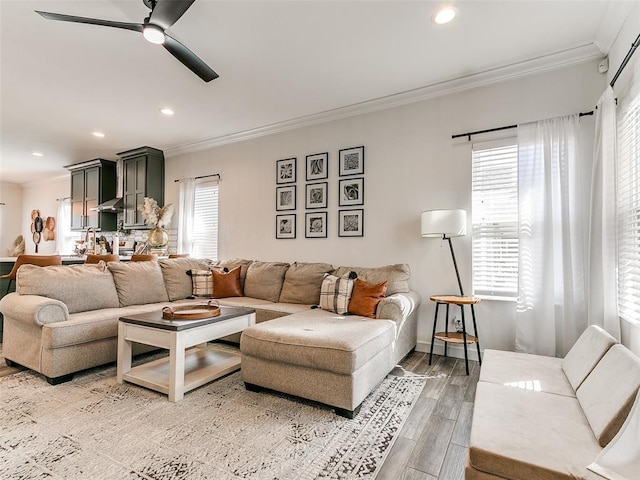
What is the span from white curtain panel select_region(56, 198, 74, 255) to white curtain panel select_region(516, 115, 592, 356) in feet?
29.0

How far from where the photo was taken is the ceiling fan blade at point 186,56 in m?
2.23

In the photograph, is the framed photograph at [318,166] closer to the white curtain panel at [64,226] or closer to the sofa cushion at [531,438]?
the sofa cushion at [531,438]

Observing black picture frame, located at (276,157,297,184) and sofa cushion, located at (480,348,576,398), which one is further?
Result: black picture frame, located at (276,157,297,184)

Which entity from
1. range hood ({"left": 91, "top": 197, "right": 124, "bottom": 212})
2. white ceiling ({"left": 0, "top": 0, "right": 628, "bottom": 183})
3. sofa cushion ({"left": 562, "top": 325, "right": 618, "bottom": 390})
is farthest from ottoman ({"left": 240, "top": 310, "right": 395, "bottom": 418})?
range hood ({"left": 91, "top": 197, "right": 124, "bottom": 212})

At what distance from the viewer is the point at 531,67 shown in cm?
302

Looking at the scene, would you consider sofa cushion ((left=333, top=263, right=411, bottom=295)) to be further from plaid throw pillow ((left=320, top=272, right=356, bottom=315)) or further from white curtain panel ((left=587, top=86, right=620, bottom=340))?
white curtain panel ((left=587, top=86, right=620, bottom=340))

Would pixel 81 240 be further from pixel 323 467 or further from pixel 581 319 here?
pixel 581 319

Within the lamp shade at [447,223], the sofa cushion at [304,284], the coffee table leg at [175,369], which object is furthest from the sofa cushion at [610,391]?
the sofa cushion at [304,284]

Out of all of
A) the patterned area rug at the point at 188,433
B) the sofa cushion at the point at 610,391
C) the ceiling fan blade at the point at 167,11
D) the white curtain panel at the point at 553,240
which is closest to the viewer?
the sofa cushion at the point at 610,391

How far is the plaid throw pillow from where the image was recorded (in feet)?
10.4

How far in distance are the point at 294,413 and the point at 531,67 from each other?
11.6ft

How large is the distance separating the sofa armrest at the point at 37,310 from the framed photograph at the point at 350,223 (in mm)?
2829

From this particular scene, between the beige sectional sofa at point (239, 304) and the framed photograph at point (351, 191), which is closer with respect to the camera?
the beige sectional sofa at point (239, 304)

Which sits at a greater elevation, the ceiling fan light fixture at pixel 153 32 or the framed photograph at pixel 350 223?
the ceiling fan light fixture at pixel 153 32
